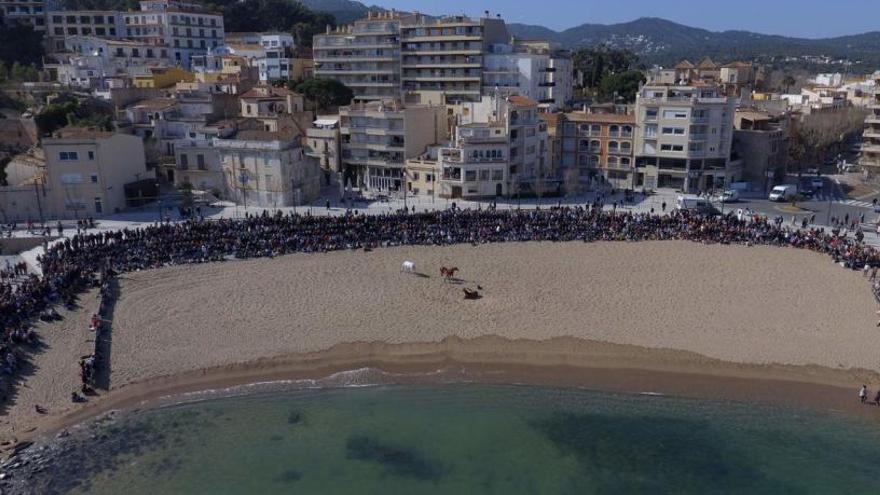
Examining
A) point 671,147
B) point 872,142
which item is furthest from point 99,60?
Answer: point 872,142

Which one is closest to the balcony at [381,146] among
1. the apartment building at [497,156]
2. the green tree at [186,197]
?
the apartment building at [497,156]

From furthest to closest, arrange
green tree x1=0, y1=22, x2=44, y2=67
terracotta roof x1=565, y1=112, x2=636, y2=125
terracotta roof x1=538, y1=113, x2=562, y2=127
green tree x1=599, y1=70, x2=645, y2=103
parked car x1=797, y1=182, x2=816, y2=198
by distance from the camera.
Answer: green tree x1=599, y1=70, x2=645, y2=103
green tree x1=0, y1=22, x2=44, y2=67
terracotta roof x1=538, y1=113, x2=562, y2=127
terracotta roof x1=565, y1=112, x2=636, y2=125
parked car x1=797, y1=182, x2=816, y2=198

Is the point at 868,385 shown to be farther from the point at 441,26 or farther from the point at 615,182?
the point at 441,26

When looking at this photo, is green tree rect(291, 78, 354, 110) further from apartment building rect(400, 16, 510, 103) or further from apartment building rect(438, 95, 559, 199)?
apartment building rect(438, 95, 559, 199)

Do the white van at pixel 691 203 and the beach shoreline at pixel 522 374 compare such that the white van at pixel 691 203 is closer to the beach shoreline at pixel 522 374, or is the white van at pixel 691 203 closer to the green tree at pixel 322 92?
the beach shoreline at pixel 522 374

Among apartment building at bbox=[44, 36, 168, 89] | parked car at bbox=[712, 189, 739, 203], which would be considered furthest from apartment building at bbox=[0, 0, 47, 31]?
parked car at bbox=[712, 189, 739, 203]
